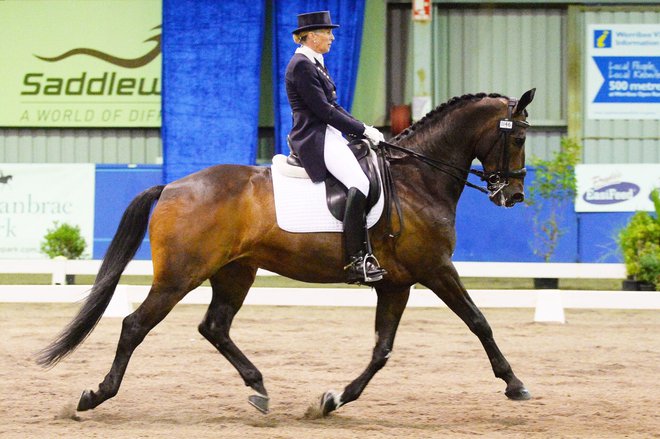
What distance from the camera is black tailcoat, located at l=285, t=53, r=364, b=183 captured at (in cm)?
502

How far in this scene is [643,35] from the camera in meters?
14.9

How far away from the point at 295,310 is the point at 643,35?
26.4 ft


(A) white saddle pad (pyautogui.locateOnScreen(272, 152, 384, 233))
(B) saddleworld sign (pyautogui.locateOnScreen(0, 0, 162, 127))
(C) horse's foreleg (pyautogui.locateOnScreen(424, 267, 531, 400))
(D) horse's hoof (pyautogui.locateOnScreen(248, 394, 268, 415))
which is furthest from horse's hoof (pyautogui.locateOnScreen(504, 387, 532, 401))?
(B) saddleworld sign (pyautogui.locateOnScreen(0, 0, 162, 127))

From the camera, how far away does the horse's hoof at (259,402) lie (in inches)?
197

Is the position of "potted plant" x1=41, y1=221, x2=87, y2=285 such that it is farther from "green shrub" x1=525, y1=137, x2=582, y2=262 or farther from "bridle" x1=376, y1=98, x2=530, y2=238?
"bridle" x1=376, y1=98, x2=530, y2=238

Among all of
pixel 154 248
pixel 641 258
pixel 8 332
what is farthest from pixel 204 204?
pixel 641 258

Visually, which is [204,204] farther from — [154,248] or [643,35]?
[643,35]

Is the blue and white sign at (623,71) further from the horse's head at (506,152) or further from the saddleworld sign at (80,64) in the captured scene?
the horse's head at (506,152)

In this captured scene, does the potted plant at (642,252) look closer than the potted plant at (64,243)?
Yes

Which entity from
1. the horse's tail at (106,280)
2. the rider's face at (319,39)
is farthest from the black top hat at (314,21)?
the horse's tail at (106,280)

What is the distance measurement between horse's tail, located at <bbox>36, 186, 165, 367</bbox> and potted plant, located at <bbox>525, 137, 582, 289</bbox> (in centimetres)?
924

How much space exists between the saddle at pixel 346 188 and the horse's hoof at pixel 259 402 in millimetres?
1005

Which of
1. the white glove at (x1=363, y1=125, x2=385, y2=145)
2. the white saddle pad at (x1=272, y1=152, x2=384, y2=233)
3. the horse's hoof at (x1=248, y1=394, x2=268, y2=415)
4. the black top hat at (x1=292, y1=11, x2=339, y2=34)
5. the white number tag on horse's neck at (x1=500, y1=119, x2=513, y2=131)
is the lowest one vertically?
the horse's hoof at (x1=248, y1=394, x2=268, y2=415)

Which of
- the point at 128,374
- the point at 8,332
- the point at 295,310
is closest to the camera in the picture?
the point at 128,374
